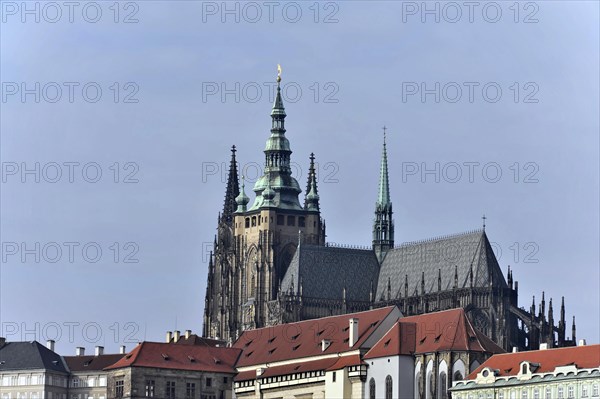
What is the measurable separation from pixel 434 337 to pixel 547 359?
11941 mm

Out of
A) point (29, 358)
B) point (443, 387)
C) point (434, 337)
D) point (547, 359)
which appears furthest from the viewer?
point (29, 358)

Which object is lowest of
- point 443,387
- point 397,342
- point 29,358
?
point 443,387

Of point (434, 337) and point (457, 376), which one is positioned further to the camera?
point (434, 337)

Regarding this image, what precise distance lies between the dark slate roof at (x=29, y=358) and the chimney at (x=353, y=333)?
2989cm

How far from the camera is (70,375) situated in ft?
608

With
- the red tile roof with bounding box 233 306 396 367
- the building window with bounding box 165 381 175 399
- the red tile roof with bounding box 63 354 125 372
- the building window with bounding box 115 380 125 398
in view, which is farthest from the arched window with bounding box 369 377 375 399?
the red tile roof with bounding box 63 354 125 372

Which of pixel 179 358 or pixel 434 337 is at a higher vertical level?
pixel 179 358

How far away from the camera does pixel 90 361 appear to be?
186875mm

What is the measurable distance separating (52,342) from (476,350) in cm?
4730

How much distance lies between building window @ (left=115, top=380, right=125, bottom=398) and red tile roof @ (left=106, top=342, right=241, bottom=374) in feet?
4.50

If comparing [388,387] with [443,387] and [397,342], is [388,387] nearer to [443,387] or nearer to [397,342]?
[397,342]

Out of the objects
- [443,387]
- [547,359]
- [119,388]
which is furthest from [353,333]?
[547,359]

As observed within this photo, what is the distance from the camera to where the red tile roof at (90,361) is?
186m

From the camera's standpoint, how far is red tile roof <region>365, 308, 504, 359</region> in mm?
155875
